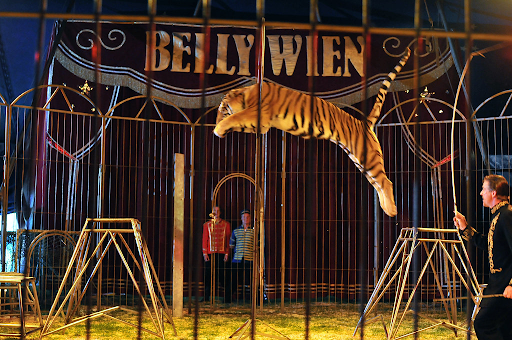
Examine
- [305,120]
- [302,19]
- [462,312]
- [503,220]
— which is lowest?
[462,312]

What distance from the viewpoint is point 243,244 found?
255 inches

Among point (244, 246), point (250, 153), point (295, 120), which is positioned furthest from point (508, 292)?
point (250, 153)

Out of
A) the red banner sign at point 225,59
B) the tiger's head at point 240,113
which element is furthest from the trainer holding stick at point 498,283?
the red banner sign at point 225,59

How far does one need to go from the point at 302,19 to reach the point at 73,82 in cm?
327

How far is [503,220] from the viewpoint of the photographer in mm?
3270

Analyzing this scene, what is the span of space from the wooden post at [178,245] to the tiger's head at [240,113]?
2.56m

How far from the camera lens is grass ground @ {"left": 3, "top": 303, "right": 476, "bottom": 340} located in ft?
14.5

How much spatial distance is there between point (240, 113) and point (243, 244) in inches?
160

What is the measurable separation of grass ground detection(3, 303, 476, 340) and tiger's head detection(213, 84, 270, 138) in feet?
5.73

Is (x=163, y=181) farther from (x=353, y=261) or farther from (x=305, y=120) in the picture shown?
(x=305, y=120)

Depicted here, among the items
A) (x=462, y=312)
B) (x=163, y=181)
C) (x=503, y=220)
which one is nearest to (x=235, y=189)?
(x=163, y=181)

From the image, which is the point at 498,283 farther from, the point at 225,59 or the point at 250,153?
the point at 225,59

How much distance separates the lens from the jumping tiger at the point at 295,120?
2.66m

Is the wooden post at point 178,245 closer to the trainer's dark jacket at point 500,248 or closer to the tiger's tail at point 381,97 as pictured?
the tiger's tail at point 381,97
